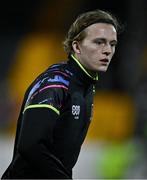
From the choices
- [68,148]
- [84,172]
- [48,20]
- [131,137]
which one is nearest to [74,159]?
[68,148]

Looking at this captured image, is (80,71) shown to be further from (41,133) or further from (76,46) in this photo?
(41,133)

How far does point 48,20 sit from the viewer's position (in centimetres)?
1299

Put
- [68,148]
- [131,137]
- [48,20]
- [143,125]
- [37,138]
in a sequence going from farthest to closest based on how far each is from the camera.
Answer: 1. [48,20]
2. [131,137]
3. [143,125]
4. [68,148]
5. [37,138]

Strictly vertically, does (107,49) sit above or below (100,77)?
above

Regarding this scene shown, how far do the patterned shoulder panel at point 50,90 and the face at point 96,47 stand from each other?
0.52 ft

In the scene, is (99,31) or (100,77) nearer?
(99,31)

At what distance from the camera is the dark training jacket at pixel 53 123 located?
3070 millimetres

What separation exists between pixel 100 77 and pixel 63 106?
8.55 metres

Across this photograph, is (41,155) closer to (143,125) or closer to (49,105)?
(49,105)

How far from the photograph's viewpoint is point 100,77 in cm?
1173

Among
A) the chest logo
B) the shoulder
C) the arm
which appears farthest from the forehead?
the arm

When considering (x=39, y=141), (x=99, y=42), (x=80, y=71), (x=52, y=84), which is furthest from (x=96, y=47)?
(x=39, y=141)

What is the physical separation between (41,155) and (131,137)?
6141mm

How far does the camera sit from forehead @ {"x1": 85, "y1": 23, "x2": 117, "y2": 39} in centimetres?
340
